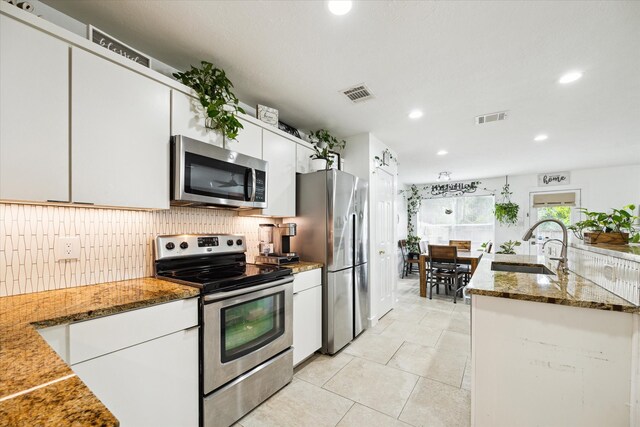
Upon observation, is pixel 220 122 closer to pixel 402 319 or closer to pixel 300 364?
pixel 300 364

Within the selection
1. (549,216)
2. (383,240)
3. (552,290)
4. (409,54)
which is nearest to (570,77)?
(409,54)

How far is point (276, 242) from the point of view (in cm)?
271

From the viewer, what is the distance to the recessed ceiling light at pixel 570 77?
217cm

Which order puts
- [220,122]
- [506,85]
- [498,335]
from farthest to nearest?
[506,85], [220,122], [498,335]

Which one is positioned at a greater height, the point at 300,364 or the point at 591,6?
the point at 591,6

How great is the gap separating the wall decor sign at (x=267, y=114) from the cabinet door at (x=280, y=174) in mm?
118

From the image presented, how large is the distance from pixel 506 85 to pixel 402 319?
288 cm

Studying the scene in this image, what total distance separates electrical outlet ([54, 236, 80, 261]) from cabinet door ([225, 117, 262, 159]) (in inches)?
43.5

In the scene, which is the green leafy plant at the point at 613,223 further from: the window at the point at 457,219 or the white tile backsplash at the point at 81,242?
the window at the point at 457,219

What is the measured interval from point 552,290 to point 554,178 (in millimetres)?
6272

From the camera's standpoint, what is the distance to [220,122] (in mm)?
2021

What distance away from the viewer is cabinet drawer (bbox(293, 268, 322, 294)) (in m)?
2.34

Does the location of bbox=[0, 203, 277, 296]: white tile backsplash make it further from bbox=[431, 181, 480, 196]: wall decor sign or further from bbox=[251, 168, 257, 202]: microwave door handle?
bbox=[431, 181, 480, 196]: wall decor sign

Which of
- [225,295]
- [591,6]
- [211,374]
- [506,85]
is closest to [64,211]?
[225,295]
